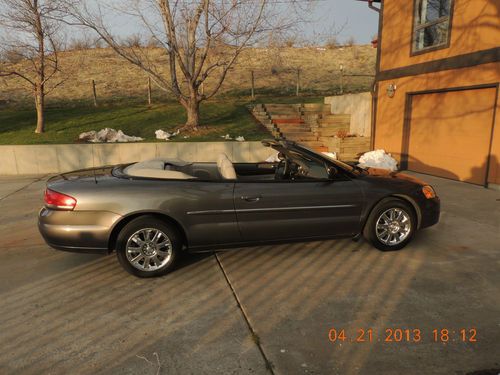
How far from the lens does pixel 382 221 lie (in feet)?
14.2

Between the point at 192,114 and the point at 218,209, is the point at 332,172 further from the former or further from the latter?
the point at 192,114

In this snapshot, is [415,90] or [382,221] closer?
[382,221]

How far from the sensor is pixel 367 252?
4324mm

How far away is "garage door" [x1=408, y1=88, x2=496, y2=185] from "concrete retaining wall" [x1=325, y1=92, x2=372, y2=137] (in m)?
2.63

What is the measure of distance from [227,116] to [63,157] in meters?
6.92

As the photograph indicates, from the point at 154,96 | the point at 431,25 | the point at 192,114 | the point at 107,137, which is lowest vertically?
the point at 107,137

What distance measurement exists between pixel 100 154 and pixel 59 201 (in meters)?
7.92

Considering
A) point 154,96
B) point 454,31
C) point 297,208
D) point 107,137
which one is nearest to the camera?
point 297,208

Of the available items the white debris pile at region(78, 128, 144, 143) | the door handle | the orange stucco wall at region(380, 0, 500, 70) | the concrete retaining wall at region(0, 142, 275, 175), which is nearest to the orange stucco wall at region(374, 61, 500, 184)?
the orange stucco wall at region(380, 0, 500, 70)

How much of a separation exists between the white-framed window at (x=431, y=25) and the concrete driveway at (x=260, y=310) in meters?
6.48

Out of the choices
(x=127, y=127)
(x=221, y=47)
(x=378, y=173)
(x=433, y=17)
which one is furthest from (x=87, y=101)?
(x=378, y=173)

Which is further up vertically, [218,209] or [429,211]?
[218,209]

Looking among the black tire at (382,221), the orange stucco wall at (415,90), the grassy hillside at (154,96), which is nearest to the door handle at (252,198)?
the black tire at (382,221)
